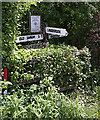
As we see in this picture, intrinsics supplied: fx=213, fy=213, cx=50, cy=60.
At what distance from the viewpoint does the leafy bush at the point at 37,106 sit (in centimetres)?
387

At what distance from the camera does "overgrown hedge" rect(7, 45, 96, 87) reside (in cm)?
450

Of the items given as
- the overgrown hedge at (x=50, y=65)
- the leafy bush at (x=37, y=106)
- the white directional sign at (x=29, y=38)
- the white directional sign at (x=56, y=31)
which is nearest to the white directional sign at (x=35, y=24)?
the white directional sign at (x=29, y=38)

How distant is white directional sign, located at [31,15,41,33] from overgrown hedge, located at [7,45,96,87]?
2.00 meters

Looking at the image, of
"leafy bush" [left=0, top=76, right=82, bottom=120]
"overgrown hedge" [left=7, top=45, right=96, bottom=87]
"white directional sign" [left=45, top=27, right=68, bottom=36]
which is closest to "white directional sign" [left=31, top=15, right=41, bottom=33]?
"white directional sign" [left=45, top=27, right=68, bottom=36]

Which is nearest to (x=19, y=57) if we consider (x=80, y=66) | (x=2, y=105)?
(x=2, y=105)

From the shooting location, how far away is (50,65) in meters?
5.26

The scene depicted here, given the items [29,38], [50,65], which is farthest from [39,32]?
[50,65]

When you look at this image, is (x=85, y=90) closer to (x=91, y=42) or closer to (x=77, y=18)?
(x=91, y=42)

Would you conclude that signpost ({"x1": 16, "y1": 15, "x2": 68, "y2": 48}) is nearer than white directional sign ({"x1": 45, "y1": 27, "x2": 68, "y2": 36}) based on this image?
Yes

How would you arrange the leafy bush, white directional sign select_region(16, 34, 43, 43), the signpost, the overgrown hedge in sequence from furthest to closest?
the signpost → white directional sign select_region(16, 34, 43, 43) → the overgrown hedge → the leafy bush

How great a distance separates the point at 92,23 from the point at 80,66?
2965mm

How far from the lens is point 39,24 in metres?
7.76

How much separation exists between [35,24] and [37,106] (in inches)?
164

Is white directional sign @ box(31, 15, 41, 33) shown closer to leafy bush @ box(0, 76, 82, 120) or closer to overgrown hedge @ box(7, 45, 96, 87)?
overgrown hedge @ box(7, 45, 96, 87)
